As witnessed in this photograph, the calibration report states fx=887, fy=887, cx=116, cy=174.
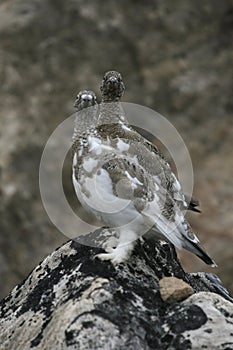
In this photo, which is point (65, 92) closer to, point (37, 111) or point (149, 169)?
point (37, 111)

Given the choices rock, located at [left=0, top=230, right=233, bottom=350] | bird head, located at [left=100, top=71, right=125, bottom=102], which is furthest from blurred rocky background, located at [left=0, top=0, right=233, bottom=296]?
rock, located at [left=0, top=230, right=233, bottom=350]

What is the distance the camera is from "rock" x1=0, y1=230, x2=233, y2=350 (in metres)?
5.03

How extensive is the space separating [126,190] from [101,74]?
9.24 metres

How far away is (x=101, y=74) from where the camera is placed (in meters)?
15.1

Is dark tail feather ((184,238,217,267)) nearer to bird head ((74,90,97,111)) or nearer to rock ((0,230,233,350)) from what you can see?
rock ((0,230,233,350))

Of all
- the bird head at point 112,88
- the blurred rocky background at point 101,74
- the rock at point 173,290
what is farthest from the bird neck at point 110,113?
the blurred rocky background at point 101,74

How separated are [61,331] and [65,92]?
1028cm

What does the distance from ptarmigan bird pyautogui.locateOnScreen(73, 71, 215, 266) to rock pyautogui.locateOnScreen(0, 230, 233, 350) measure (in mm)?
175

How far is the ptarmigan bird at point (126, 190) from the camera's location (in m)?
6.01

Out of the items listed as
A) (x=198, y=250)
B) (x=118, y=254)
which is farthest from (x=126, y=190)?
(x=198, y=250)

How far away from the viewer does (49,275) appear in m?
5.96

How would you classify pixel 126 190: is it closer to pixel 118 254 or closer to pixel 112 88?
pixel 118 254

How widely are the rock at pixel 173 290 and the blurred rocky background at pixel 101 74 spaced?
8479mm

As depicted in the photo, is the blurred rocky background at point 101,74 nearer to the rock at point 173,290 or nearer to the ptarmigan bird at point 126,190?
the ptarmigan bird at point 126,190
